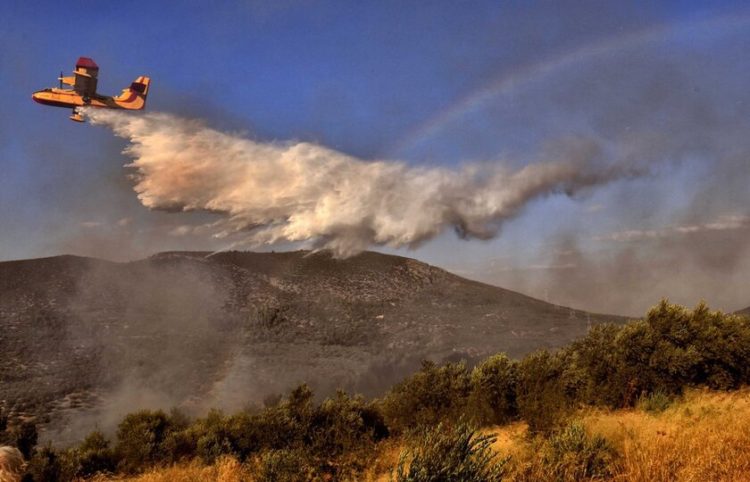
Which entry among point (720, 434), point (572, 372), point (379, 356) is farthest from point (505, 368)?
point (379, 356)

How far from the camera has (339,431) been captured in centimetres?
1390

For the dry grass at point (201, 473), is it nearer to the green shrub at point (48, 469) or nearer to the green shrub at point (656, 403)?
the green shrub at point (48, 469)

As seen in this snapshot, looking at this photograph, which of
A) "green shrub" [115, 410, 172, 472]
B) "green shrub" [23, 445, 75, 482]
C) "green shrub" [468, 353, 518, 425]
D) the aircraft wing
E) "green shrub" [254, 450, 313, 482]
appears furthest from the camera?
the aircraft wing

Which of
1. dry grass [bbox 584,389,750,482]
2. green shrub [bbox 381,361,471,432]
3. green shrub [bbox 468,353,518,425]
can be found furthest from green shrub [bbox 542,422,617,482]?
green shrub [bbox 381,361,471,432]

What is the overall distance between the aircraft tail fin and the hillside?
28.7m

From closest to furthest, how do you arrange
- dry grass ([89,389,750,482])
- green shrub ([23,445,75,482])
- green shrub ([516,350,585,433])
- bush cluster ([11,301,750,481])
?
dry grass ([89,389,750,482]), green shrub ([516,350,585,433]), bush cluster ([11,301,750,481]), green shrub ([23,445,75,482])

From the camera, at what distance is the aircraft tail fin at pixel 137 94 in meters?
48.2

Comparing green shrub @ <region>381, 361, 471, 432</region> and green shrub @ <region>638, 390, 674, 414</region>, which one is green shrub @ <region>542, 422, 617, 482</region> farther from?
green shrub @ <region>381, 361, 471, 432</region>

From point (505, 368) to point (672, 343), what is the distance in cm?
662

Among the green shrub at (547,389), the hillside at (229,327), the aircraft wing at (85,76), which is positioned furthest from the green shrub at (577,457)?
the aircraft wing at (85,76)

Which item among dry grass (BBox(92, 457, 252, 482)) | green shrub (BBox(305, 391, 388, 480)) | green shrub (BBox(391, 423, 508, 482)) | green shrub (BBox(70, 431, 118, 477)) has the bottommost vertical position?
green shrub (BBox(70, 431, 118, 477))

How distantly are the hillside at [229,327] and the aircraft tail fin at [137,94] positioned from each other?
28678 mm

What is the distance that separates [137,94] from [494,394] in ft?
159

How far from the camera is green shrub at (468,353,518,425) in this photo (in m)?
15.8
